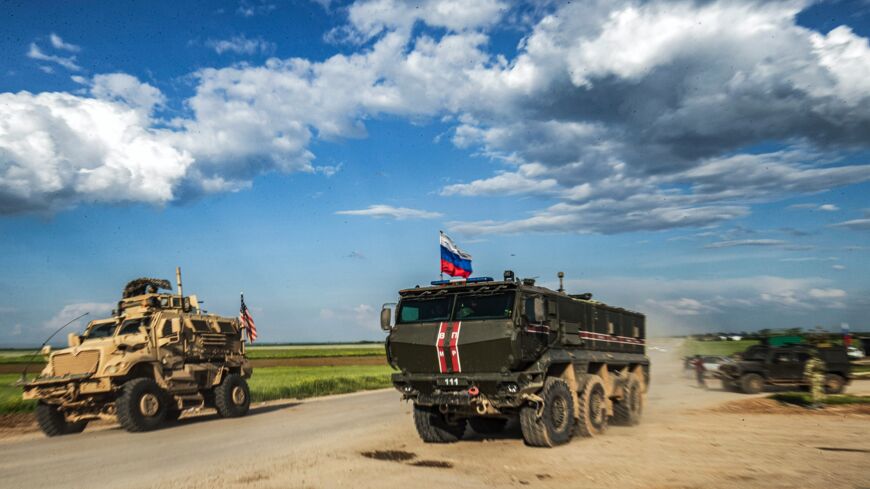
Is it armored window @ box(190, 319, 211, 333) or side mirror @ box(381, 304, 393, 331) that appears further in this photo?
armored window @ box(190, 319, 211, 333)

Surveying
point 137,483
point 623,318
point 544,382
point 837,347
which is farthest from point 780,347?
point 137,483

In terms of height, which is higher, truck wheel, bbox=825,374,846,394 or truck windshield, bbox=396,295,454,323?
truck windshield, bbox=396,295,454,323

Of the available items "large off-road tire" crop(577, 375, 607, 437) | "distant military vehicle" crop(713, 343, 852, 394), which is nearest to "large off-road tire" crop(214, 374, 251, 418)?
"large off-road tire" crop(577, 375, 607, 437)

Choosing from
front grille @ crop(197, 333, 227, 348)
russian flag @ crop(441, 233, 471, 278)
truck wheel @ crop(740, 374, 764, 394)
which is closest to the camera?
russian flag @ crop(441, 233, 471, 278)

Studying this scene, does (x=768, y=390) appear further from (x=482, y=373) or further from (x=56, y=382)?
(x=56, y=382)

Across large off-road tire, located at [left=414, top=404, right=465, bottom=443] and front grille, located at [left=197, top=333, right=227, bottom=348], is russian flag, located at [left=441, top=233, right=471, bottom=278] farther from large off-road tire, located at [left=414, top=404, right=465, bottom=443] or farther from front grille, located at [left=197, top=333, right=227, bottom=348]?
front grille, located at [left=197, top=333, right=227, bottom=348]

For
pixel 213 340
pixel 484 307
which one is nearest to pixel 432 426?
pixel 484 307

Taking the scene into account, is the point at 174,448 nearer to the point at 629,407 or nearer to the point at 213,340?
the point at 213,340

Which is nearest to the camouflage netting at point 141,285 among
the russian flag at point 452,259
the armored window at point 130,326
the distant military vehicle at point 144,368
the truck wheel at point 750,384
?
the distant military vehicle at point 144,368

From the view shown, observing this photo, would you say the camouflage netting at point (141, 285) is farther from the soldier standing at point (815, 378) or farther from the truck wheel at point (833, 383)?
the truck wheel at point (833, 383)

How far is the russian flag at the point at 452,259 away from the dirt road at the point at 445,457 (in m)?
3.68

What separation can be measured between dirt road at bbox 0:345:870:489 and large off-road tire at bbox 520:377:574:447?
25 centimetres

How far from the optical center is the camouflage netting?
18.7 metres

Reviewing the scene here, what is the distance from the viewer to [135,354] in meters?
16.1
